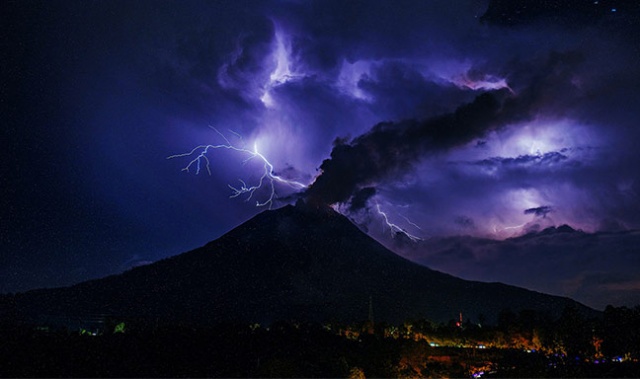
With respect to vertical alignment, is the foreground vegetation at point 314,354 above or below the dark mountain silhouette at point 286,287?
below

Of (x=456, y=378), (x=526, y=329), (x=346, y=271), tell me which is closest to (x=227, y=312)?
(x=346, y=271)

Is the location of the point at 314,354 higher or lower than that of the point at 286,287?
lower

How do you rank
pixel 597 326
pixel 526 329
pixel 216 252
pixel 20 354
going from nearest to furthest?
pixel 20 354 < pixel 597 326 < pixel 526 329 < pixel 216 252

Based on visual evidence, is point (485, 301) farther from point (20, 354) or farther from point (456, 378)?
point (20, 354)

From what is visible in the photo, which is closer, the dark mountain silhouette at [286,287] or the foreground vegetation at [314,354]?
the foreground vegetation at [314,354]

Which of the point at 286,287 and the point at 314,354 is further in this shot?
the point at 286,287
